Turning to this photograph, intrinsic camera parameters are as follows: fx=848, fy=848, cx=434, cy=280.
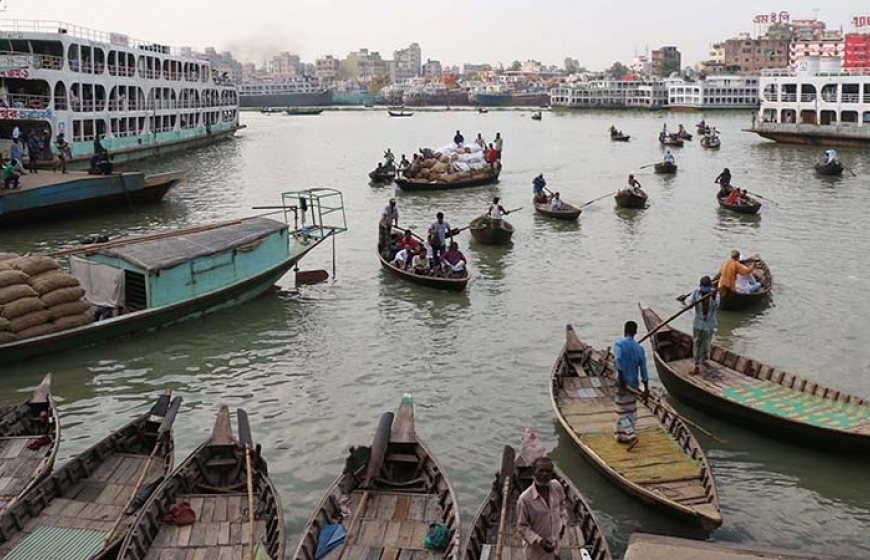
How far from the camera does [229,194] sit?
4312 centimetres

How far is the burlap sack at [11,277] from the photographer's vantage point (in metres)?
16.1

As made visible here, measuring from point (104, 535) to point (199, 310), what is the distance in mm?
10595

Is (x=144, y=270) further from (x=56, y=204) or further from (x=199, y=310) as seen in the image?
(x=56, y=204)

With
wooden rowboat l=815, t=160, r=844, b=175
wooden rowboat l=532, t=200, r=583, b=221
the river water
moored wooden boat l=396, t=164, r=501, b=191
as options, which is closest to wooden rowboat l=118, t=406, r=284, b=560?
the river water

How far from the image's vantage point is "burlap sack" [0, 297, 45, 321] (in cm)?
1608

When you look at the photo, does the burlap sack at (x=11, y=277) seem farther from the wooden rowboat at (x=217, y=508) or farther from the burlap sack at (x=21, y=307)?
the wooden rowboat at (x=217, y=508)

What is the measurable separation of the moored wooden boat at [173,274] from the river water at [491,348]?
0.39m

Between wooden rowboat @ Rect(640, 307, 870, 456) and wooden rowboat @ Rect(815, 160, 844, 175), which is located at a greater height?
wooden rowboat @ Rect(815, 160, 844, 175)

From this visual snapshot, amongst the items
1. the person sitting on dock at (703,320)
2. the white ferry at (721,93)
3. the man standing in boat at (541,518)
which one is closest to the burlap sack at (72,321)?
the person sitting on dock at (703,320)

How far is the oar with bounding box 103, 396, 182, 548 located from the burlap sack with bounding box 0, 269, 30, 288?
20.5 ft

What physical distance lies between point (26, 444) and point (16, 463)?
0.47 metres

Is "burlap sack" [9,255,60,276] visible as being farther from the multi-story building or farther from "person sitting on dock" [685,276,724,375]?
the multi-story building

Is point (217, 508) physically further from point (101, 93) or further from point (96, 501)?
point (101, 93)

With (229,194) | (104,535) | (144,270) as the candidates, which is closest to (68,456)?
(104,535)
